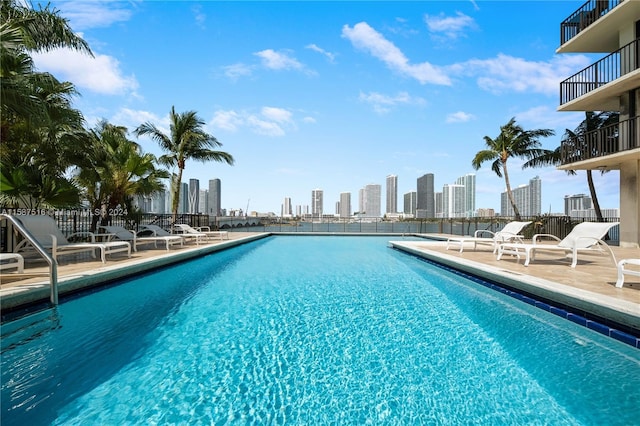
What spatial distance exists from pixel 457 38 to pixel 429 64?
6.45ft

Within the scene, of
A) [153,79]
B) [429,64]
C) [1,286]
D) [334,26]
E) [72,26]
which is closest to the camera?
[1,286]

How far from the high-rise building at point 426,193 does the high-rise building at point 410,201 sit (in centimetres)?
127

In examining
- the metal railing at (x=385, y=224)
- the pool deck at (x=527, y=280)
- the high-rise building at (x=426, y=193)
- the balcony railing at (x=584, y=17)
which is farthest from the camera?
the high-rise building at (x=426, y=193)

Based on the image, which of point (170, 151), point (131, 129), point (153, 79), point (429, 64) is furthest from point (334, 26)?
point (131, 129)

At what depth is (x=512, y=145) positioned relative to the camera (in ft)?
63.6

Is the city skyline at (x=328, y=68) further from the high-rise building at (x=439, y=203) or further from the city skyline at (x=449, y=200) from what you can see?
the high-rise building at (x=439, y=203)

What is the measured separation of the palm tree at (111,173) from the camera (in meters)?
11.7

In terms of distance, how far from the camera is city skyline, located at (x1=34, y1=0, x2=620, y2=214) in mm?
10953

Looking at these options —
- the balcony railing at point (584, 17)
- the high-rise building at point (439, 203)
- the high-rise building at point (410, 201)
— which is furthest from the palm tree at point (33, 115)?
the high-rise building at point (410, 201)

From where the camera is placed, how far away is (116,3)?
10094mm

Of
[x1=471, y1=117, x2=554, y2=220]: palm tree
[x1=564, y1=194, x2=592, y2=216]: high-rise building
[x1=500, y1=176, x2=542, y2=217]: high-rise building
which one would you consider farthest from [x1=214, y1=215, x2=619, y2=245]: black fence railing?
[x1=500, y1=176, x2=542, y2=217]: high-rise building

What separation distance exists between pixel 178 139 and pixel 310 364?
16.1m

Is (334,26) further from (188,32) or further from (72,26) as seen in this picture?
(72,26)

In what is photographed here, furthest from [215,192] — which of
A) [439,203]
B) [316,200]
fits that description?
[439,203]
